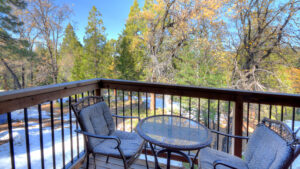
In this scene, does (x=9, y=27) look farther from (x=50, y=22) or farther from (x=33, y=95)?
(x=33, y=95)

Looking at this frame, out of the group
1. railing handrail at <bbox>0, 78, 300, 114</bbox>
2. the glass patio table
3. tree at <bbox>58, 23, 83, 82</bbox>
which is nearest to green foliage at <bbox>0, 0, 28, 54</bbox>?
tree at <bbox>58, 23, 83, 82</bbox>

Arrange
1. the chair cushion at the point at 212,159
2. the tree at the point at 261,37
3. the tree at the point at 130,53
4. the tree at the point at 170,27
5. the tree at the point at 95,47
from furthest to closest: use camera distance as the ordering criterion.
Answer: the tree at the point at 95,47, the tree at the point at 130,53, the tree at the point at 170,27, the tree at the point at 261,37, the chair cushion at the point at 212,159

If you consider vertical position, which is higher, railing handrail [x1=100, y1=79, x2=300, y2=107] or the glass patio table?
railing handrail [x1=100, y1=79, x2=300, y2=107]

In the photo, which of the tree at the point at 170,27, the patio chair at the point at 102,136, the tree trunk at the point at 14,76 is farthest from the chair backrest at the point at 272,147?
the tree trunk at the point at 14,76

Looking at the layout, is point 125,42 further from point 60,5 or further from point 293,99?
point 293,99

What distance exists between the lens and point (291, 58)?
675 cm

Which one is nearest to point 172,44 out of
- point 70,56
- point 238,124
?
point 238,124

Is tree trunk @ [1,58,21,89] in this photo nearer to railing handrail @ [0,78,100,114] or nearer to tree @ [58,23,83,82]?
tree @ [58,23,83,82]

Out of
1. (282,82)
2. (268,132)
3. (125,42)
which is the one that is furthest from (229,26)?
(268,132)

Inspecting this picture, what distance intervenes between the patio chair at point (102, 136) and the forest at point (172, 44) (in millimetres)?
6775

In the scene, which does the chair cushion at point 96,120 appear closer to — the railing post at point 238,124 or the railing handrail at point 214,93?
the railing handrail at point 214,93

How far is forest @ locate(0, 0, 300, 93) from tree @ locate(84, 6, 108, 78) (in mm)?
73

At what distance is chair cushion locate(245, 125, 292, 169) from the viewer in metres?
1.00

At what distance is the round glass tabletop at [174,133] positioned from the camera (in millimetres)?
1258
